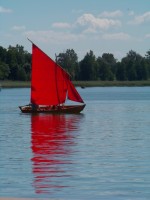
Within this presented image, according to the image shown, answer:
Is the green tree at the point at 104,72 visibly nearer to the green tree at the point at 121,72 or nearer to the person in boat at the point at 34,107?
the green tree at the point at 121,72

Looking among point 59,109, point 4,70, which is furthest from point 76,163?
point 4,70

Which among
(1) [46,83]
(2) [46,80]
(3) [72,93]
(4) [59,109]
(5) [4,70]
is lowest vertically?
(4) [59,109]

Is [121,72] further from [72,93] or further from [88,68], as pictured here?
[72,93]

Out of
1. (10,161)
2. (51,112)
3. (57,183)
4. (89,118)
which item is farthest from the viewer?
(51,112)

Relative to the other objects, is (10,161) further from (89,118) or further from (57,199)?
(89,118)

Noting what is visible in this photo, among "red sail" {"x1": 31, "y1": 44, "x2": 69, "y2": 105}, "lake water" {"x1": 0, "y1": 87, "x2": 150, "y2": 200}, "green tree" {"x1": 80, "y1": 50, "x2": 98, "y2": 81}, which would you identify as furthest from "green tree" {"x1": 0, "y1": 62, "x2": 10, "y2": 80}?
"lake water" {"x1": 0, "y1": 87, "x2": 150, "y2": 200}

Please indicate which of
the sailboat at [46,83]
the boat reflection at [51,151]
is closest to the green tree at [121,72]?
the sailboat at [46,83]

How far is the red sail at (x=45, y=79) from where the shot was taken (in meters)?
62.8

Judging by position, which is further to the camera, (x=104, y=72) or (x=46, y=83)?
(x=104, y=72)

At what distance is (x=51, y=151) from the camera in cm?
2933

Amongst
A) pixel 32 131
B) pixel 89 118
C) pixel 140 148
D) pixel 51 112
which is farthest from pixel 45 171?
pixel 51 112

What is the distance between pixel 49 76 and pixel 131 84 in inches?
5411

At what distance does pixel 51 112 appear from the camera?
62000mm

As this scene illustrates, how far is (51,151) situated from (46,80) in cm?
3402
